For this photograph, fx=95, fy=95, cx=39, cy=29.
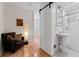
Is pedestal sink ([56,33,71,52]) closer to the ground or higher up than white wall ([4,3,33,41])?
closer to the ground

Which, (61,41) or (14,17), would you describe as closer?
(61,41)

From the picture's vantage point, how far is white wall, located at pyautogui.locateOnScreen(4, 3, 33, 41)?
17.6 ft

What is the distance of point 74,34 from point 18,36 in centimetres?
Answer: 303

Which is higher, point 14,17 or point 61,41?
point 14,17

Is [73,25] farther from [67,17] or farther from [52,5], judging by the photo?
[52,5]

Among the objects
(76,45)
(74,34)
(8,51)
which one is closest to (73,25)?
(74,34)

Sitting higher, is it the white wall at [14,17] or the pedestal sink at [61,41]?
the white wall at [14,17]

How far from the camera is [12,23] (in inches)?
225

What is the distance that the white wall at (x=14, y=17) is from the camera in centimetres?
538

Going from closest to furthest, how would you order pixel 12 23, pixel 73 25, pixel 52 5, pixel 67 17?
pixel 52 5 → pixel 73 25 → pixel 67 17 → pixel 12 23

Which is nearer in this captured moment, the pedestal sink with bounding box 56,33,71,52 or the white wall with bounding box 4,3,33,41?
the pedestal sink with bounding box 56,33,71,52

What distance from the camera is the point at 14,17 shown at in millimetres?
5820

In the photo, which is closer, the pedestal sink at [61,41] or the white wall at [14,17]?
the pedestal sink at [61,41]

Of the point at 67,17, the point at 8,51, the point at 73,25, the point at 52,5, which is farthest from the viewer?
the point at 67,17
